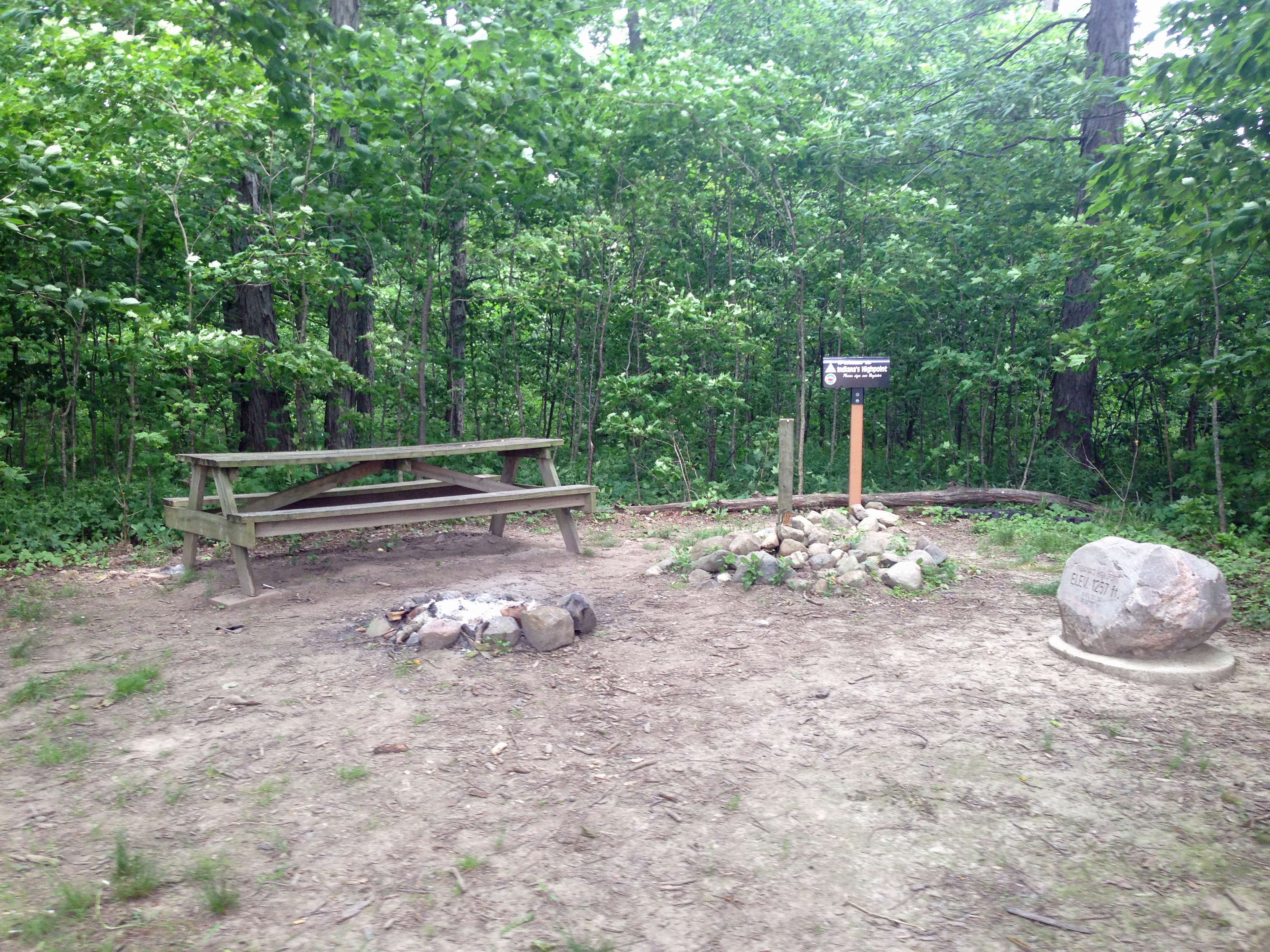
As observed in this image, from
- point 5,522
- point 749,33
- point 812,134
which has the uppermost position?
point 749,33

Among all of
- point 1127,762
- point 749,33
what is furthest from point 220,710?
point 749,33

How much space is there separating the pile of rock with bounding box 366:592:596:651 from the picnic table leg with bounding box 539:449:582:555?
6.27 ft

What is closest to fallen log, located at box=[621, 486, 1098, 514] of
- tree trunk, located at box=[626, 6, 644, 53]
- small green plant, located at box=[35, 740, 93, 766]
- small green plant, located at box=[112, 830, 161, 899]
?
small green plant, located at box=[35, 740, 93, 766]

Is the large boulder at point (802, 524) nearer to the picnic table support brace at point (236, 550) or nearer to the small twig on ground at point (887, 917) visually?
the picnic table support brace at point (236, 550)

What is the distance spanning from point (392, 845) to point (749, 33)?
13075 mm

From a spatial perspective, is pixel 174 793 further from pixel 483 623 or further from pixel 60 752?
pixel 483 623

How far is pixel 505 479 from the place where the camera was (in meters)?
7.35

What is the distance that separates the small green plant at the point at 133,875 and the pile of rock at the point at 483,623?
197 cm

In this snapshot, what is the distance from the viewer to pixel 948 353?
32.2 ft

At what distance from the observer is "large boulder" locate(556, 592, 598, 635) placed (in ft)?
15.0

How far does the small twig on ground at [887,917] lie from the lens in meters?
2.19

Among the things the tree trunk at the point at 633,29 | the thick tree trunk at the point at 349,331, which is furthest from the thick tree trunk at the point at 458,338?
the tree trunk at the point at 633,29

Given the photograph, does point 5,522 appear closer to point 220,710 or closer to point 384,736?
point 220,710

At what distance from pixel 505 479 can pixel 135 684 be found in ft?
12.6
